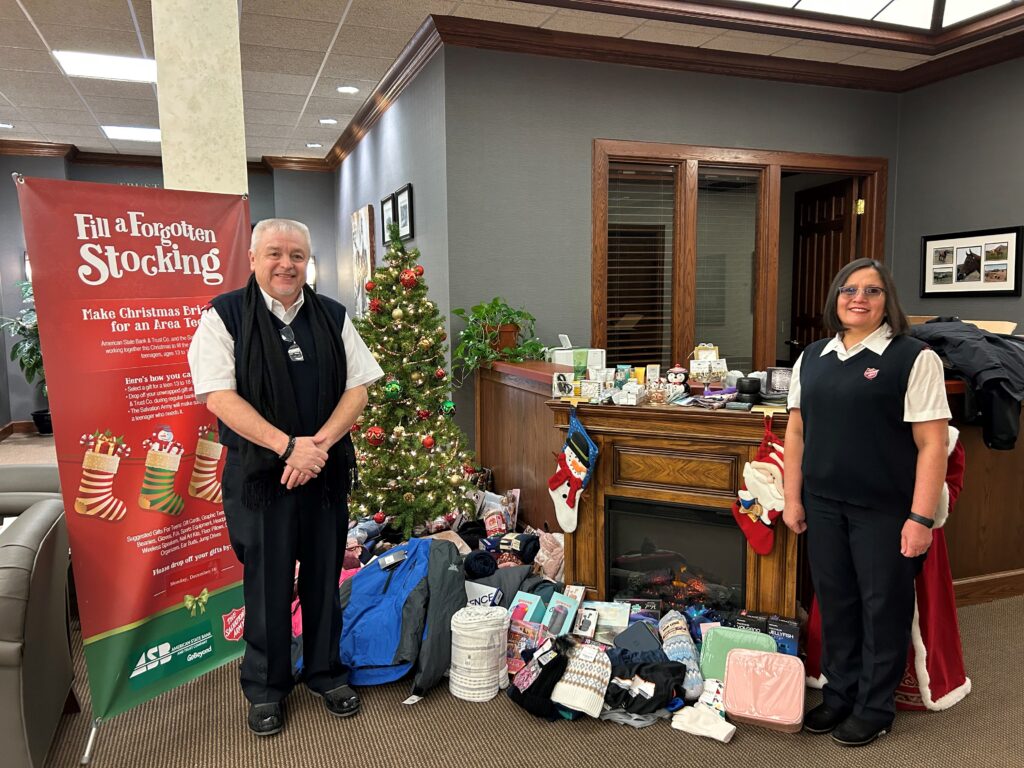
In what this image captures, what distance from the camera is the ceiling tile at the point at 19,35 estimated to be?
14.4 ft

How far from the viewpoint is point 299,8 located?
4.19 metres

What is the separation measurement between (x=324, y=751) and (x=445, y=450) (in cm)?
188

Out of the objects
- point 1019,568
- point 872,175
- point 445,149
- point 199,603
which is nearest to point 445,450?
point 199,603

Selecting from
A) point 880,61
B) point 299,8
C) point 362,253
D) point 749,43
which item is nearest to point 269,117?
point 362,253

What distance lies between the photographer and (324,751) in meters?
2.31

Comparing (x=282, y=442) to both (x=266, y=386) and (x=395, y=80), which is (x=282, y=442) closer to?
(x=266, y=386)

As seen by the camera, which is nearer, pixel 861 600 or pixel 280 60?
pixel 861 600

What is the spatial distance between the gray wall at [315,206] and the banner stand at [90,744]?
7026mm

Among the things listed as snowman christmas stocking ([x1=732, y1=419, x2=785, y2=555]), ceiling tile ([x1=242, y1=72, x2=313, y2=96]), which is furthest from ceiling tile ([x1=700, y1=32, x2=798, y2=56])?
snowman christmas stocking ([x1=732, y1=419, x2=785, y2=555])

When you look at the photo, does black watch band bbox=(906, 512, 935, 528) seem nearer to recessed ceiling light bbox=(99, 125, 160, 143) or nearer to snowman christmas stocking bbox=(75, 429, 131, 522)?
snowman christmas stocking bbox=(75, 429, 131, 522)

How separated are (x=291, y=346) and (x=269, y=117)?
5066mm

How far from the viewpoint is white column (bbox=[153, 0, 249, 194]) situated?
8.75 ft

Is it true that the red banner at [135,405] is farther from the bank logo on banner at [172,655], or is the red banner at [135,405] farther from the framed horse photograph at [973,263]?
the framed horse photograph at [973,263]

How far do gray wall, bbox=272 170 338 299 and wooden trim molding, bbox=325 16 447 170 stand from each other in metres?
1.23
